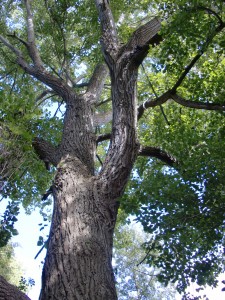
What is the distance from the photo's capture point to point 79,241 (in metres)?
3.56

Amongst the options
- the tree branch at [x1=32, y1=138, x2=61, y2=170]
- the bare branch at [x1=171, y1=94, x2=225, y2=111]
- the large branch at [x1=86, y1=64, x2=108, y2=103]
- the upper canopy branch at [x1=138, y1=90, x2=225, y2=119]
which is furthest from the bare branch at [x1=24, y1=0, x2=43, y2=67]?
the bare branch at [x1=171, y1=94, x2=225, y2=111]

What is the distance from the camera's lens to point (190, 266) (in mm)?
4566

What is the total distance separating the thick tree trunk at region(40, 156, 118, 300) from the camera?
315 cm

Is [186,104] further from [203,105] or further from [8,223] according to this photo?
[8,223]

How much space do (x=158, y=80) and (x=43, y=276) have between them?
5.43 m

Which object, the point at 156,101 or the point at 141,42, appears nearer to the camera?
the point at 141,42

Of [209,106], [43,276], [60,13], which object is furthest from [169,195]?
[60,13]

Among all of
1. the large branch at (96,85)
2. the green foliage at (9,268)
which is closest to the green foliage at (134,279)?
the green foliage at (9,268)

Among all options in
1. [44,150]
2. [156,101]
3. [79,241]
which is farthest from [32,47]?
[79,241]

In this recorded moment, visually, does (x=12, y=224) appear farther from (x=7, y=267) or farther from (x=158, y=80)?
(x=7, y=267)

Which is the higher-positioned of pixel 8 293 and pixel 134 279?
pixel 134 279

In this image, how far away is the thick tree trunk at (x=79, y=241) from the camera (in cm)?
315

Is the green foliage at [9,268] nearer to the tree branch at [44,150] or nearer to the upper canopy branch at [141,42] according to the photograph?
the tree branch at [44,150]

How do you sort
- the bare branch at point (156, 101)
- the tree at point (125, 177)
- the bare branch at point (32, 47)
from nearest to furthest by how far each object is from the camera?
the tree at point (125, 177) < the bare branch at point (156, 101) < the bare branch at point (32, 47)
